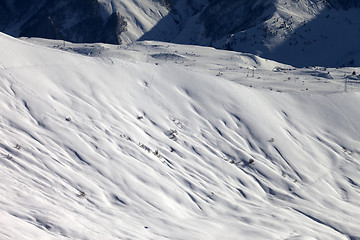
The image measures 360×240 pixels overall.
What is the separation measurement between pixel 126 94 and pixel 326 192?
20.3 feet

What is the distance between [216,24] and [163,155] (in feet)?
176

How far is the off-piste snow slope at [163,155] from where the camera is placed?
9547 mm

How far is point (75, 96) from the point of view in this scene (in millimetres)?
14086

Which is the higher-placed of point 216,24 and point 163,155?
point 163,155

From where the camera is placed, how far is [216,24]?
213 ft

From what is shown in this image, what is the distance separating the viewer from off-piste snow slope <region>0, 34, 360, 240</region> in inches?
376

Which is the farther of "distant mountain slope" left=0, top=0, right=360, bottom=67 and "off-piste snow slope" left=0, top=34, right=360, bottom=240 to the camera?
"distant mountain slope" left=0, top=0, right=360, bottom=67

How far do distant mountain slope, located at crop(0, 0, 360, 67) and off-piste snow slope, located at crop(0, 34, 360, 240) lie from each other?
3298 cm

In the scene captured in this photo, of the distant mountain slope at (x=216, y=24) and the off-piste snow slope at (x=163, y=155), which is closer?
the off-piste snow slope at (x=163, y=155)

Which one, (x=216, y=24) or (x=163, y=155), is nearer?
(x=163, y=155)

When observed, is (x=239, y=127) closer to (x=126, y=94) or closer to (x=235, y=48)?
(x=126, y=94)

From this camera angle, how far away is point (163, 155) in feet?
42.4

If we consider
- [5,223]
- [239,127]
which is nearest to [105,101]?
[239,127]

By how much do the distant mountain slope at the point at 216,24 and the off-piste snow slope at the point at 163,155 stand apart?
32979mm
